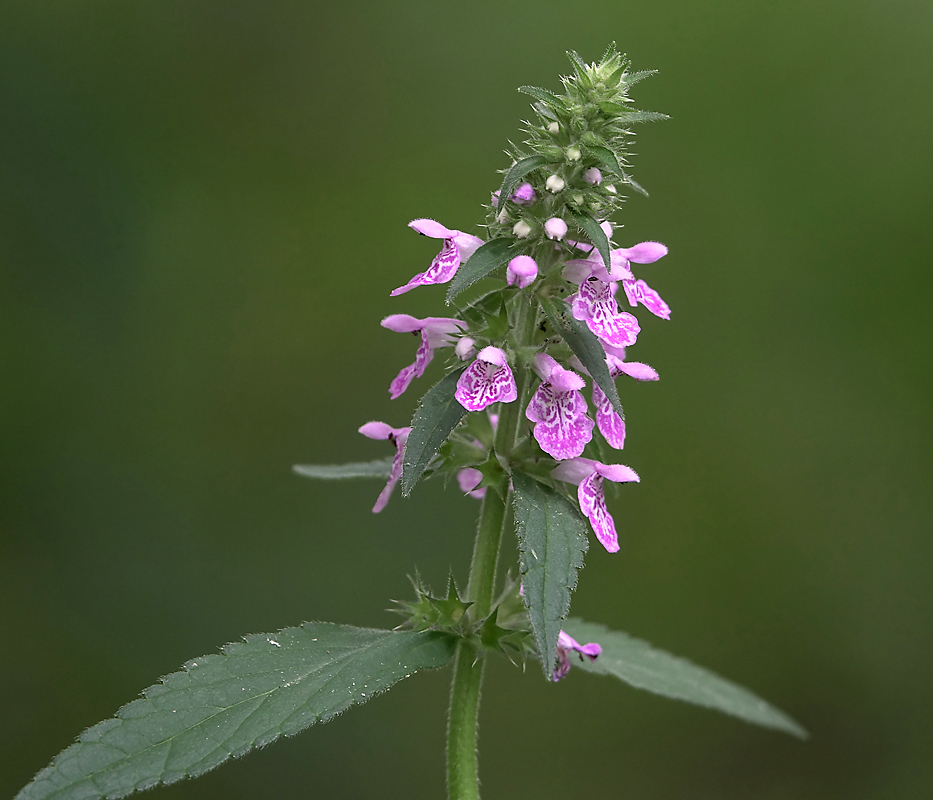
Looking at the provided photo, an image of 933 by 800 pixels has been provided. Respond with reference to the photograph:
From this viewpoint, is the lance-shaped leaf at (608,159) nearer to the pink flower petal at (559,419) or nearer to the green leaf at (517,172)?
the green leaf at (517,172)

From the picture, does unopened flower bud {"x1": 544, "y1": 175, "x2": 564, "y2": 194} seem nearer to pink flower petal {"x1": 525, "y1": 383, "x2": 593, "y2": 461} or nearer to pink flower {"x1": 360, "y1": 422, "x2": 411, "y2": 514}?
pink flower petal {"x1": 525, "y1": 383, "x2": 593, "y2": 461}

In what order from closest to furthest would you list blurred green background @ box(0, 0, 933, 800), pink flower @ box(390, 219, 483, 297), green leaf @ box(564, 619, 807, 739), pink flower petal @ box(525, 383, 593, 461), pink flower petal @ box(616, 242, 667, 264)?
1. pink flower petal @ box(525, 383, 593, 461)
2. pink flower @ box(390, 219, 483, 297)
3. pink flower petal @ box(616, 242, 667, 264)
4. green leaf @ box(564, 619, 807, 739)
5. blurred green background @ box(0, 0, 933, 800)

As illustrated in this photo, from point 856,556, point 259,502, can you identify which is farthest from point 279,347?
point 856,556

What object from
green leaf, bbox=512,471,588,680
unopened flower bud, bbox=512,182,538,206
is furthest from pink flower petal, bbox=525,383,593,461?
unopened flower bud, bbox=512,182,538,206

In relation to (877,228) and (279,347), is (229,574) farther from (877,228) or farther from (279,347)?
(877,228)

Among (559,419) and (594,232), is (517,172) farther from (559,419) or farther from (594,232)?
(559,419)

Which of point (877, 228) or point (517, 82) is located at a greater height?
point (517, 82)
